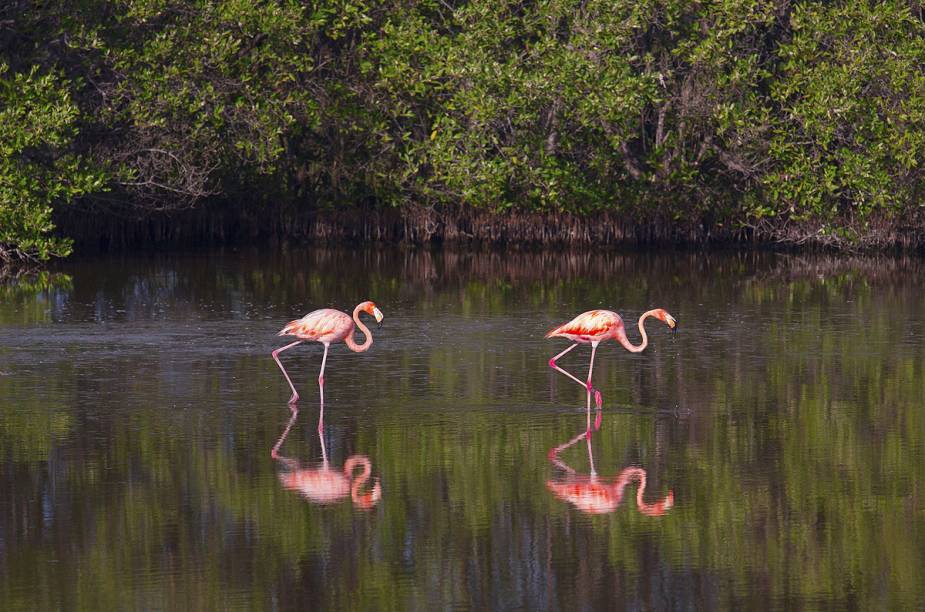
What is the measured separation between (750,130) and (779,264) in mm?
3537

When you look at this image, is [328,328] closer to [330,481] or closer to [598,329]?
[598,329]

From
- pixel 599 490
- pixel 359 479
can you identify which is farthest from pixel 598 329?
pixel 359 479

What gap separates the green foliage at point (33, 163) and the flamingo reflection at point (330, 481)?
13.3 metres

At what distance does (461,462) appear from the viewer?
1178cm

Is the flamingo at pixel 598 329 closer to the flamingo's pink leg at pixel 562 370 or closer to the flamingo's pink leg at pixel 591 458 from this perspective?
the flamingo's pink leg at pixel 562 370

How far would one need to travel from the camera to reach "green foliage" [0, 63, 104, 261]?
79.4 feet

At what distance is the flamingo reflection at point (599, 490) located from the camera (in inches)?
416

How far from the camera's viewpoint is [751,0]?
29781 millimetres

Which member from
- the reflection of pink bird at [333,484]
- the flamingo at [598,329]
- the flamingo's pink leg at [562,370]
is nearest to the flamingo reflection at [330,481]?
the reflection of pink bird at [333,484]

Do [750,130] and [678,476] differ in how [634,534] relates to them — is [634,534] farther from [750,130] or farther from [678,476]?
[750,130]

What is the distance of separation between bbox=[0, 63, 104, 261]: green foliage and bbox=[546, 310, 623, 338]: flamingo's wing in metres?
11.4

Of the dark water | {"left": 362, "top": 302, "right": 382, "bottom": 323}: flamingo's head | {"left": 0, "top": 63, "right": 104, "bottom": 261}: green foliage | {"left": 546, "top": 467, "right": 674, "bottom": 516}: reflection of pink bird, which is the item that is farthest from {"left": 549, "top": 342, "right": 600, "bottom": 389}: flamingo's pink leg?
{"left": 0, "top": 63, "right": 104, "bottom": 261}: green foliage

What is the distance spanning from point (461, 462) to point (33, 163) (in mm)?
15856

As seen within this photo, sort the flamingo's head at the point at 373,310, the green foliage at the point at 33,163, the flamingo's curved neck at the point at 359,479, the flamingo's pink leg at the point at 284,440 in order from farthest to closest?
the green foliage at the point at 33,163 < the flamingo's head at the point at 373,310 < the flamingo's pink leg at the point at 284,440 < the flamingo's curved neck at the point at 359,479
